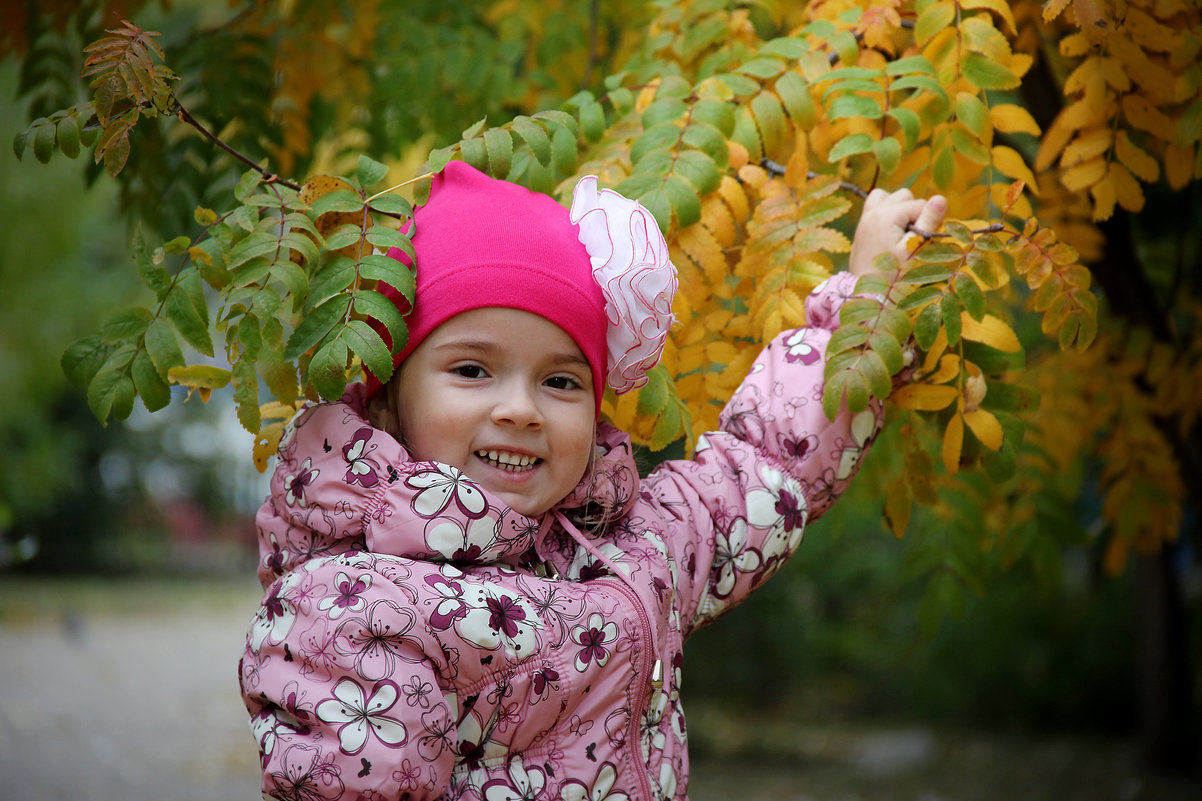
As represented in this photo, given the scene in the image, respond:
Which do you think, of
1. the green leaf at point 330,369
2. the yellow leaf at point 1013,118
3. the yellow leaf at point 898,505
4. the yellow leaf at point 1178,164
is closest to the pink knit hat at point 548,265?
the green leaf at point 330,369

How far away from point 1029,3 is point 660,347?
1595 mm

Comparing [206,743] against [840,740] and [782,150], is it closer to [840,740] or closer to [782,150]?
[840,740]

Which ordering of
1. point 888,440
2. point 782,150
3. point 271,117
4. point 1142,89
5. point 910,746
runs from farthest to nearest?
1. point 910,746
2. point 271,117
3. point 888,440
4. point 782,150
5. point 1142,89

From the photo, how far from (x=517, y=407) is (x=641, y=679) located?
18.0 inches

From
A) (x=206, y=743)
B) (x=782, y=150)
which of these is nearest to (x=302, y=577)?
(x=782, y=150)

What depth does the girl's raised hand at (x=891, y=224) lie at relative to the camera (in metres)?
1.82

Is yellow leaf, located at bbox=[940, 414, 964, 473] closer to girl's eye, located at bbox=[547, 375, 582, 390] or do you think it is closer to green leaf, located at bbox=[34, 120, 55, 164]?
girl's eye, located at bbox=[547, 375, 582, 390]

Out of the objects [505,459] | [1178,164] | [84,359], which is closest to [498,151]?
[505,459]

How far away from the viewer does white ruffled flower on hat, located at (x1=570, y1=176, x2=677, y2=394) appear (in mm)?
1494

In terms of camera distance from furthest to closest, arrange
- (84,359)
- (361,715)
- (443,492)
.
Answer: (84,359) < (443,492) < (361,715)

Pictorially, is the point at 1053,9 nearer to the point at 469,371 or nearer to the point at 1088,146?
the point at 1088,146

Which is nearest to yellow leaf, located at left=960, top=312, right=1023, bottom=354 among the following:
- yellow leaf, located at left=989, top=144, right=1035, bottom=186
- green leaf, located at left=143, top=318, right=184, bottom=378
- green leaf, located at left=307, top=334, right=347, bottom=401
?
yellow leaf, located at left=989, top=144, right=1035, bottom=186

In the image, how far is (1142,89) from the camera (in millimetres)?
1943

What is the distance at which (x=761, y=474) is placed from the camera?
1.77 m
